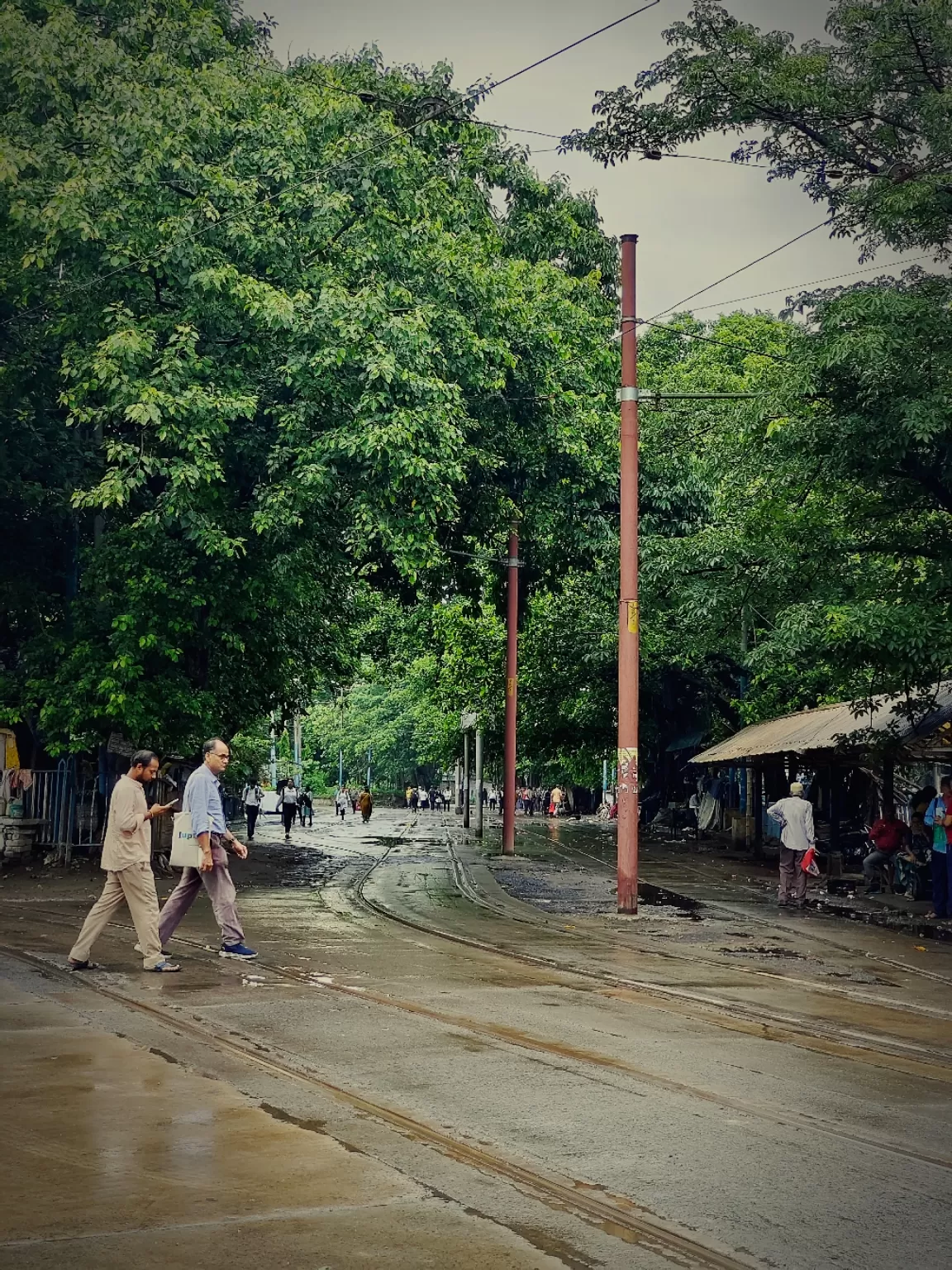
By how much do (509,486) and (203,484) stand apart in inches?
252

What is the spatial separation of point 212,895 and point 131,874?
1139mm

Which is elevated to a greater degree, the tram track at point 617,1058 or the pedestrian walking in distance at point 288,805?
the pedestrian walking in distance at point 288,805

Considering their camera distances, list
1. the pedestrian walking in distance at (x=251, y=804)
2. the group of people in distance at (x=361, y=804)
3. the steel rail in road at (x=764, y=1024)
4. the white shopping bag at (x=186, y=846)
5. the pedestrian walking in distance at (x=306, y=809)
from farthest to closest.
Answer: the group of people in distance at (x=361, y=804), the pedestrian walking in distance at (x=306, y=809), the pedestrian walking in distance at (x=251, y=804), the white shopping bag at (x=186, y=846), the steel rail in road at (x=764, y=1024)

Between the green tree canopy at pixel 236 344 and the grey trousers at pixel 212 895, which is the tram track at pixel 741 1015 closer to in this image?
the grey trousers at pixel 212 895

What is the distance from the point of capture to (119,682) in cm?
2167

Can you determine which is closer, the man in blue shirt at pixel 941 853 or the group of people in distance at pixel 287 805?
the man in blue shirt at pixel 941 853

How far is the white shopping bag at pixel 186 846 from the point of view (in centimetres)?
1180

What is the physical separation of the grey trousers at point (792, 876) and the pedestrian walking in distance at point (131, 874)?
1112cm

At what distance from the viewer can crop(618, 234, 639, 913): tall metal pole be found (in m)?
17.5

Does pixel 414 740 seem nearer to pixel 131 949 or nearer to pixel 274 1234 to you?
pixel 131 949

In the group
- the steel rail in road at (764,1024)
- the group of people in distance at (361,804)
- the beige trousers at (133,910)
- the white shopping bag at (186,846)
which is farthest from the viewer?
the group of people in distance at (361,804)

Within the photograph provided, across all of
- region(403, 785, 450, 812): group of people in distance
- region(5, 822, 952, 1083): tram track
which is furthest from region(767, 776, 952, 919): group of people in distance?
region(403, 785, 450, 812): group of people in distance

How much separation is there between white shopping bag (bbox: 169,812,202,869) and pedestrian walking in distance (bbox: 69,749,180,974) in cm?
39

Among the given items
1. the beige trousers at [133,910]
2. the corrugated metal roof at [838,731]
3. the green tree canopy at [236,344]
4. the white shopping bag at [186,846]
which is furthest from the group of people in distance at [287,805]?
the beige trousers at [133,910]
